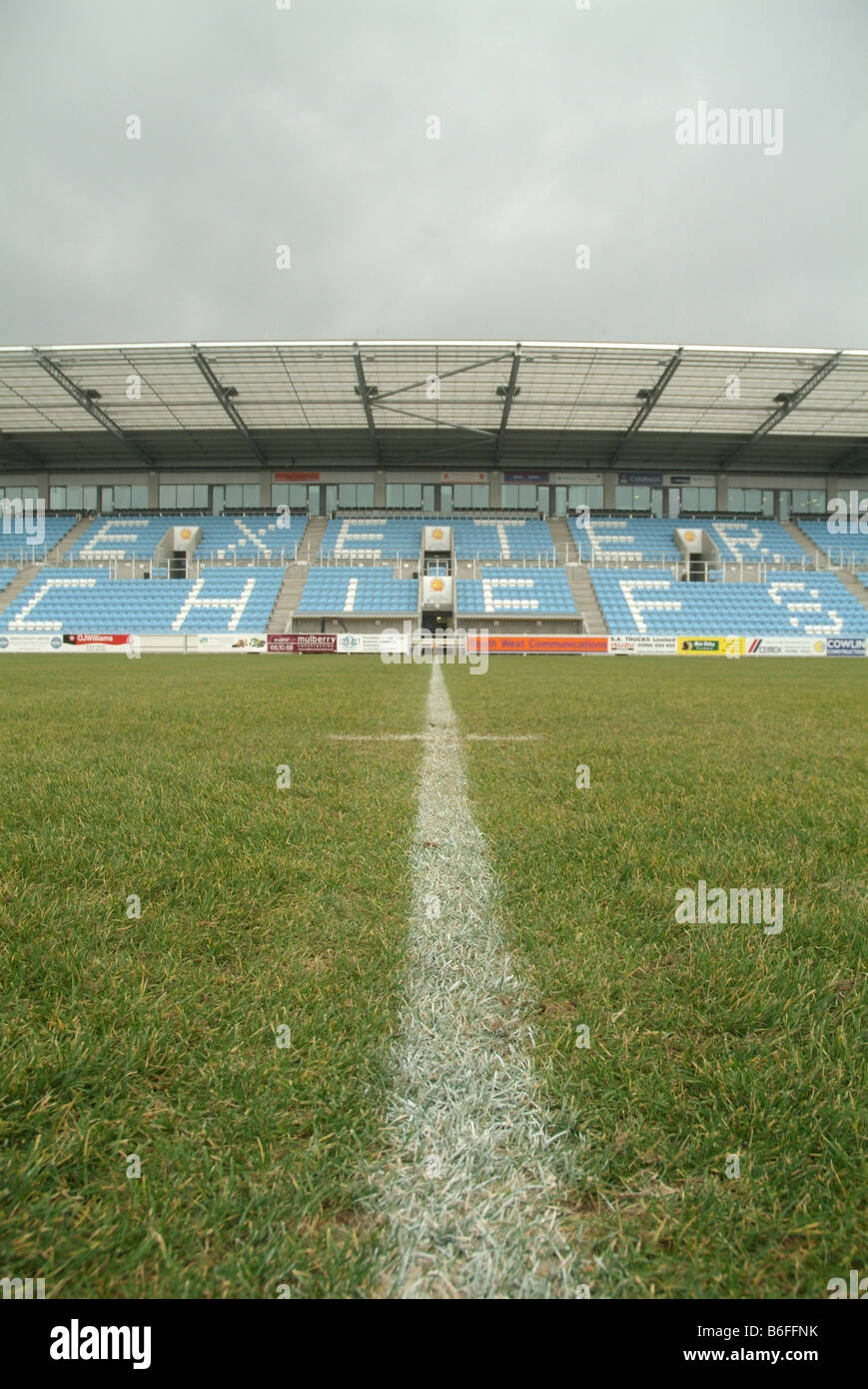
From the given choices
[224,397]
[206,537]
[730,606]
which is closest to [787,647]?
[730,606]

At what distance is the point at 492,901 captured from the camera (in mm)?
2371

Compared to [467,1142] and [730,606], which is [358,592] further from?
[467,1142]

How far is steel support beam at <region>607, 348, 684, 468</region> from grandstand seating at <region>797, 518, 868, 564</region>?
12.9 meters

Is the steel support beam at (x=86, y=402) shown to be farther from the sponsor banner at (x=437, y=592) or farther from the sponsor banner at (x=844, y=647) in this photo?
the sponsor banner at (x=844, y=647)

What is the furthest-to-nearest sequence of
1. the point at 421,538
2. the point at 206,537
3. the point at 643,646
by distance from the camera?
1. the point at 206,537
2. the point at 421,538
3. the point at 643,646

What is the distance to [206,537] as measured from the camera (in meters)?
39.6

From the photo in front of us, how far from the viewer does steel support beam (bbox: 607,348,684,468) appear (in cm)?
2942

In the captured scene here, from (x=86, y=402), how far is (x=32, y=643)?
12.3m

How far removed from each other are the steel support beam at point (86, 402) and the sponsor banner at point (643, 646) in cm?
2708

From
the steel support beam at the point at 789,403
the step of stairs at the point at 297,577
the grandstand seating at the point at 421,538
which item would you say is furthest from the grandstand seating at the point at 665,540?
the step of stairs at the point at 297,577

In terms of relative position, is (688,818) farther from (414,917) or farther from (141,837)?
(141,837)
